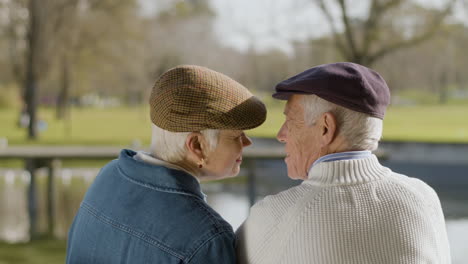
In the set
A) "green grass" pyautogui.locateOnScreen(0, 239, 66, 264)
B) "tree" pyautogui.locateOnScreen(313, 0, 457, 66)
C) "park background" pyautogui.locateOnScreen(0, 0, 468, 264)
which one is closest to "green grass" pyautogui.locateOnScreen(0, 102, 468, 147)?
"park background" pyautogui.locateOnScreen(0, 0, 468, 264)

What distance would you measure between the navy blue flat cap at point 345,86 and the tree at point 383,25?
8.79 m

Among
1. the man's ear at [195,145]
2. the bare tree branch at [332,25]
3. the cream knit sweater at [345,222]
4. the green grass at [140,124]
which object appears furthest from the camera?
the green grass at [140,124]

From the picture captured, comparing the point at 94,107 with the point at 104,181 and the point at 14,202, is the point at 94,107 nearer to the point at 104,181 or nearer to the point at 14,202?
the point at 14,202

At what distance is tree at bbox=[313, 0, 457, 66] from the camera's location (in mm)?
9586

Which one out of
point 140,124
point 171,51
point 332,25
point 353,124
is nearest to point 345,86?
point 353,124

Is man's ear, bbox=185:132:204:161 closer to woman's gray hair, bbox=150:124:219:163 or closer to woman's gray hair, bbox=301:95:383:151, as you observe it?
woman's gray hair, bbox=150:124:219:163

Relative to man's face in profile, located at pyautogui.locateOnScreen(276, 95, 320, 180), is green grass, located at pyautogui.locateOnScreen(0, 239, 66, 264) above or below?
below

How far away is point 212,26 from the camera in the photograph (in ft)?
50.1

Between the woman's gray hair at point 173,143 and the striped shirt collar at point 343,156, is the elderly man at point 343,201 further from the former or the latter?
the woman's gray hair at point 173,143

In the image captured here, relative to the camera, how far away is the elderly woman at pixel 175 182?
0.86 metres

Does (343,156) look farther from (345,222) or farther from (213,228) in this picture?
(213,228)

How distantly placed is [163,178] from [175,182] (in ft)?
0.07

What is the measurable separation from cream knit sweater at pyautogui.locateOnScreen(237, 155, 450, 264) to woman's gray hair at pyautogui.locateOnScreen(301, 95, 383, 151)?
0.03 metres

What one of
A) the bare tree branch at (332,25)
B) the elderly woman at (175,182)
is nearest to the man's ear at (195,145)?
the elderly woman at (175,182)
